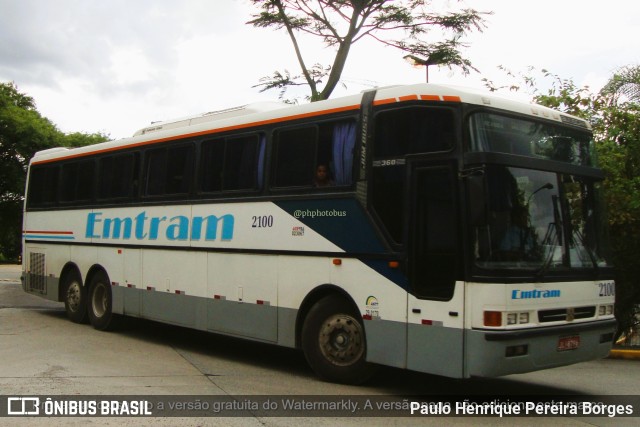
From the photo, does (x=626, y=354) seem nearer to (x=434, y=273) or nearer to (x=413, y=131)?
(x=434, y=273)

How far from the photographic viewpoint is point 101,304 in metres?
14.0

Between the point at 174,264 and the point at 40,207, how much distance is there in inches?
230

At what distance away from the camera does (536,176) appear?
25.8ft

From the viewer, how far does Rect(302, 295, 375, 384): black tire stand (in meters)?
8.57

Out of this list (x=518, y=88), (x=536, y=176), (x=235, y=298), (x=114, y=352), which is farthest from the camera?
(x=518, y=88)

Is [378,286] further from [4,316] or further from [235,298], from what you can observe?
[4,316]

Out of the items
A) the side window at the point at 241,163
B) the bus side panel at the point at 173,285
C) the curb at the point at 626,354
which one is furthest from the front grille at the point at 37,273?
the curb at the point at 626,354

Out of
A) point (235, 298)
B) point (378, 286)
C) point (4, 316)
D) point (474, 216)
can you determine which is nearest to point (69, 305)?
point (4, 316)

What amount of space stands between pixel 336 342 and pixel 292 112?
3106 millimetres

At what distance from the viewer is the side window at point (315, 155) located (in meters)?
8.86

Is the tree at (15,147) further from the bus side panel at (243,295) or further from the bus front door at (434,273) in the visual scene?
the bus front door at (434,273)

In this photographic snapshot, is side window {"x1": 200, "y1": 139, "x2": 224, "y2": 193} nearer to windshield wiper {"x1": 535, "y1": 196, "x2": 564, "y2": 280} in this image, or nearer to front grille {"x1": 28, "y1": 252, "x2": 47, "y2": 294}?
windshield wiper {"x1": 535, "y1": 196, "x2": 564, "y2": 280}

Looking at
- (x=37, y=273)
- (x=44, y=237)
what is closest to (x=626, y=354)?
(x=44, y=237)

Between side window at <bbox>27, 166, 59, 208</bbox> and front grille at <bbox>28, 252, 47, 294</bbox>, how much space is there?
114 cm
